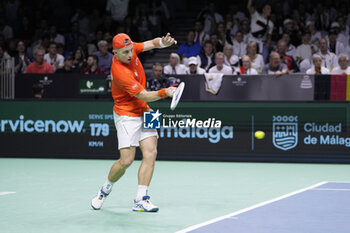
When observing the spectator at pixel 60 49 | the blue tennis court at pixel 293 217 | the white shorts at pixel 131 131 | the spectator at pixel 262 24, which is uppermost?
the spectator at pixel 262 24

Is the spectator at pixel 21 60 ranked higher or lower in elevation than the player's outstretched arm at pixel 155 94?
higher

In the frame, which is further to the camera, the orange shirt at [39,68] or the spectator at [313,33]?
the spectator at [313,33]

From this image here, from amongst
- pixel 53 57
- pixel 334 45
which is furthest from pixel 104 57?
pixel 334 45

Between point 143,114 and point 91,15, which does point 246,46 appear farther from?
point 143,114

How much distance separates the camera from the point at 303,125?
13.1 m

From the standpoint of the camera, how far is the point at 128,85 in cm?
740

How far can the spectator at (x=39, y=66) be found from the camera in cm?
1509

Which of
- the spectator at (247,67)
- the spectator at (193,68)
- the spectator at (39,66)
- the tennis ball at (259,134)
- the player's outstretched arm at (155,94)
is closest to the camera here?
the player's outstretched arm at (155,94)

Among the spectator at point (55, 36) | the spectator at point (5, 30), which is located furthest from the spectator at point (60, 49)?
the spectator at point (5, 30)

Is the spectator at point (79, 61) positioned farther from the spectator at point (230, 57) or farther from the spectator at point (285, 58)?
the spectator at point (285, 58)

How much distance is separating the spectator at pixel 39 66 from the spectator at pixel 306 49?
590cm

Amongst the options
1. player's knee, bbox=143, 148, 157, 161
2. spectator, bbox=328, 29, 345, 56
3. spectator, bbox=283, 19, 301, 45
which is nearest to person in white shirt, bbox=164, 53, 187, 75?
spectator, bbox=283, 19, 301, 45

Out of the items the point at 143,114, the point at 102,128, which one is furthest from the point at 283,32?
the point at 143,114

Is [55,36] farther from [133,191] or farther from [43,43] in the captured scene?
[133,191]
